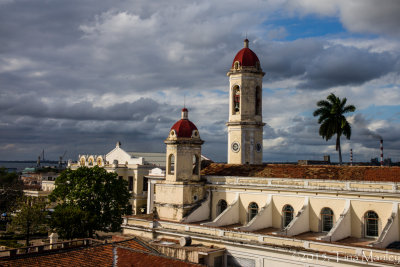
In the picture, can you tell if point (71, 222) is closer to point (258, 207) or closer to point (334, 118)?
point (258, 207)

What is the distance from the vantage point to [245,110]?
39469 millimetres

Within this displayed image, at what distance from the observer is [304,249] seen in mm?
23266

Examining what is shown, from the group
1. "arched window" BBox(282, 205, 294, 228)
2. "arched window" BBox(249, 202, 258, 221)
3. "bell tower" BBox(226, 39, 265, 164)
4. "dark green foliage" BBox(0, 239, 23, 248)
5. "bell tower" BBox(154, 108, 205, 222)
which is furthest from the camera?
"dark green foliage" BBox(0, 239, 23, 248)

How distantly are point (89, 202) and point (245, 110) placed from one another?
17.7 m

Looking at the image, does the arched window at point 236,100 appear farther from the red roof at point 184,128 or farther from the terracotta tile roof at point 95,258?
the terracotta tile roof at point 95,258

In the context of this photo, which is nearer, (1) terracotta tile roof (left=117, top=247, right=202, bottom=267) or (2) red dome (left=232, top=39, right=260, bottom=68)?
(1) terracotta tile roof (left=117, top=247, right=202, bottom=267)

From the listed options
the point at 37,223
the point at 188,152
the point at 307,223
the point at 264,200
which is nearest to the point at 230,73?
the point at 188,152

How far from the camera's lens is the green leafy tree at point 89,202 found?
3438cm

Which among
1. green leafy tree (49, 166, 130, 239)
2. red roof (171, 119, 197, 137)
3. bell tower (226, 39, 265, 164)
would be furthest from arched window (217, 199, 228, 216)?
green leafy tree (49, 166, 130, 239)

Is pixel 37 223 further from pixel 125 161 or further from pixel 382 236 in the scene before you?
pixel 382 236

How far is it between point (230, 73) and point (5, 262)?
28667mm

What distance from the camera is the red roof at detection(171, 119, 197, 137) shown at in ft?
111

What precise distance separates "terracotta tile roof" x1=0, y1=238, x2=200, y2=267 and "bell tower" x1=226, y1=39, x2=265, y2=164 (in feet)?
68.0

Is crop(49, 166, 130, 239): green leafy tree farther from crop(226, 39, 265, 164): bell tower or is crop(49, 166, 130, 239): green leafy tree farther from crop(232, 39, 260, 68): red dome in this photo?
crop(232, 39, 260, 68): red dome
